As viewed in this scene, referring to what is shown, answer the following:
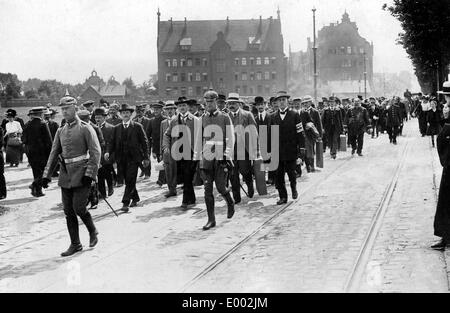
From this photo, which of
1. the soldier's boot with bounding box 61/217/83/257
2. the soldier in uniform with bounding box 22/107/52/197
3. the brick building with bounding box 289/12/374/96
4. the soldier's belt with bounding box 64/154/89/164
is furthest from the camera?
the brick building with bounding box 289/12/374/96

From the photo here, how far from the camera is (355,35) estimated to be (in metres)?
121

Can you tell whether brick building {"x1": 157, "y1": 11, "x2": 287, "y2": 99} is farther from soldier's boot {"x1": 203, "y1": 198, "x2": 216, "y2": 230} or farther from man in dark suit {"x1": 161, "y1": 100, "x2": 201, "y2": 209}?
soldier's boot {"x1": 203, "y1": 198, "x2": 216, "y2": 230}

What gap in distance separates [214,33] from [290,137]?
8796 cm

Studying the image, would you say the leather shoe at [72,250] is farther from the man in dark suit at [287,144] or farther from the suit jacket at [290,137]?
the suit jacket at [290,137]

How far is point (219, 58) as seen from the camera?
3807 inches

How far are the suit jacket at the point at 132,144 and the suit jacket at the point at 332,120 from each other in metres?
11.4

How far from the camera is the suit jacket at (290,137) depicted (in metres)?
11.8

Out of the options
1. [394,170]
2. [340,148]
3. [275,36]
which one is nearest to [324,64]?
[275,36]

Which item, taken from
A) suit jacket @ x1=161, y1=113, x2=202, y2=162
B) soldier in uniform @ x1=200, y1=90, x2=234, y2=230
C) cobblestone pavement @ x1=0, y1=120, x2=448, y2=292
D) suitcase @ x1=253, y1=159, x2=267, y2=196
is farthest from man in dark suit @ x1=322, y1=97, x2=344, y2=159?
soldier in uniform @ x1=200, y1=90, x2=234, y2=230

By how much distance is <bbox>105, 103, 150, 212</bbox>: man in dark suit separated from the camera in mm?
11430

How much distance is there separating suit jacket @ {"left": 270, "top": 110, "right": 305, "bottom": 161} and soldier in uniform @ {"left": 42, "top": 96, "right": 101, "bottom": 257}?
4496 millimetres

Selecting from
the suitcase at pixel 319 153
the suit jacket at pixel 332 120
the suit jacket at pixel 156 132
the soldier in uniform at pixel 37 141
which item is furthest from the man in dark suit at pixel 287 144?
the suit jacket at pixel 332 120

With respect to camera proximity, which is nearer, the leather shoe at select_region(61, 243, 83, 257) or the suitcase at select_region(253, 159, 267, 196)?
the leather shoe at select_region(61, 243, 83, 257)
